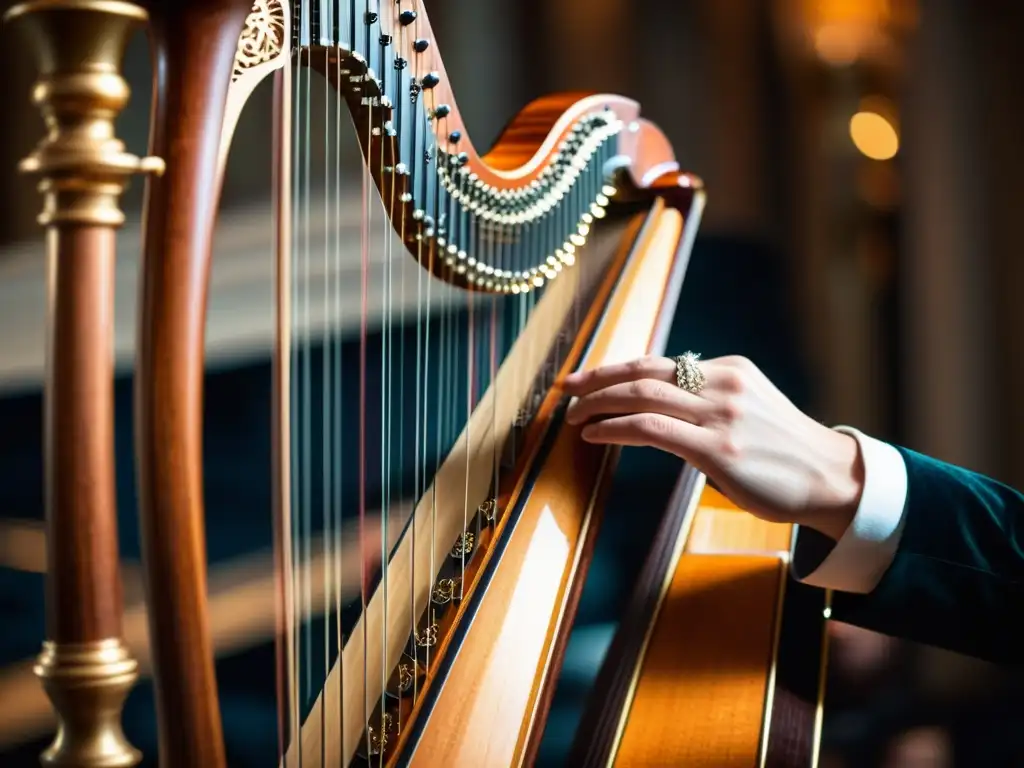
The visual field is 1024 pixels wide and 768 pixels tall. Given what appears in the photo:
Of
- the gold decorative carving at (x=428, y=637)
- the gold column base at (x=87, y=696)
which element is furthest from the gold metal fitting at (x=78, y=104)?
the gold decorative carving at (x=428, y=637)

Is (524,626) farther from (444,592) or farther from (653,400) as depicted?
(653,400)

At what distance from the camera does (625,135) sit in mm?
1045

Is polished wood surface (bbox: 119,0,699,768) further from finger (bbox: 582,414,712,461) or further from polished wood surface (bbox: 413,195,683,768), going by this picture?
finger (bbox: 582,414,712,461)

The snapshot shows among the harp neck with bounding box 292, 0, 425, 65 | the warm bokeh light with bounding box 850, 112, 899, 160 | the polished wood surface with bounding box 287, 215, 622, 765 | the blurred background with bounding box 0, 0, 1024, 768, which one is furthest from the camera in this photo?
the warm bokeh light with bounding box 850, 112, 899, 160

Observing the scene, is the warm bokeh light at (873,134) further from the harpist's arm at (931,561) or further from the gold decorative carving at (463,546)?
the gold decorative carving at (463,546)

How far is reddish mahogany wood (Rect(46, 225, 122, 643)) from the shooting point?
0.30 metres

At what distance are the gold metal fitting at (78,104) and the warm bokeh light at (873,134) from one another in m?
1.76

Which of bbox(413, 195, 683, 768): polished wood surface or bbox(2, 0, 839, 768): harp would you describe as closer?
bbox(2, 0, 839, 768): harp

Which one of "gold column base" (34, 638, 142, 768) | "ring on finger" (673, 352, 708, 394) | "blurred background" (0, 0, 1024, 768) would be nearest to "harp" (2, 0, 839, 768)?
"gold column base" (34, 638, 142, 768)

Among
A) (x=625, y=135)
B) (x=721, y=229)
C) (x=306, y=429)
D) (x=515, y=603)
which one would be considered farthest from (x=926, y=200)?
(x=306, y=429)

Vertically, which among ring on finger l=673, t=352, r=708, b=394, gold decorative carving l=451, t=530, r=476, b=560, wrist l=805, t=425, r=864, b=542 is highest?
ring on finger l=673, t=352, r=708, b=394

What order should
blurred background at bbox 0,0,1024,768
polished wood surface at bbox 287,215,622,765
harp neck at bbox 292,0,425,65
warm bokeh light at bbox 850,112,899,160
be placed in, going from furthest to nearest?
1. warm bokeh light at bbox 850,112,899,160
2. blurred background at bbox 0,0,1024,768
3. polished wood surface at bbox 287,215,622,765
4. harp neck at bbox 292,0,425,65

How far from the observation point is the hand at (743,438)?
2.31 feet

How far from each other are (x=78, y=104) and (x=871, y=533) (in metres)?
0.57
